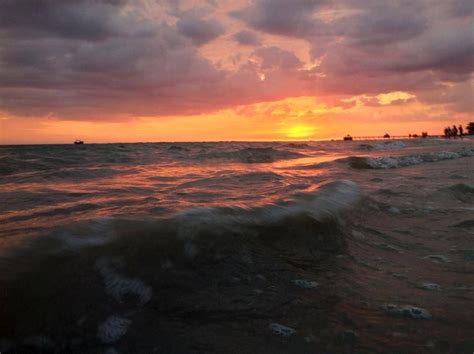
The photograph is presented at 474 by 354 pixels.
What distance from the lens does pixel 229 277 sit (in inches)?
138

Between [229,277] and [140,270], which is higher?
[140,270]

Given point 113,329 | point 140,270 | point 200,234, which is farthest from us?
point 200,234

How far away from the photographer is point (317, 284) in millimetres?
3443

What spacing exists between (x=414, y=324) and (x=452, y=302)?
589mm

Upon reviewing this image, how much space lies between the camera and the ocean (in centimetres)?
256

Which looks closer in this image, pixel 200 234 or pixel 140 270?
pixel 140 270

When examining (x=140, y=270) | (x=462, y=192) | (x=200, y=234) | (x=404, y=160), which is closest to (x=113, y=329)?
(x=140, y=270)

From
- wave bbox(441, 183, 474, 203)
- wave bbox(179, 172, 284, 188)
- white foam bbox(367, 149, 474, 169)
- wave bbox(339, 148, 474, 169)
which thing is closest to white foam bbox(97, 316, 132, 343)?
wave bbox(179, 172, 284, 188)

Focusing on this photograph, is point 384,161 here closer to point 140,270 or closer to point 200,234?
point 200,234

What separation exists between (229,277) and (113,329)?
1.19m

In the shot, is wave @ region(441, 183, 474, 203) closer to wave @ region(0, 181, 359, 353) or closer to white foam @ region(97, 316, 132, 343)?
wave @ region(0, 181, 359, 353)

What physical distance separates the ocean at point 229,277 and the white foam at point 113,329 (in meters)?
0.01

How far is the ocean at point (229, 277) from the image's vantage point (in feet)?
8.40

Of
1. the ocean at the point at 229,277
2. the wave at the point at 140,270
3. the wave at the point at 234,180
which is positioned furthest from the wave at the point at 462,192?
the wave at the point at 140,270
